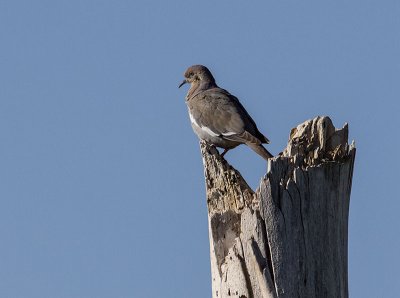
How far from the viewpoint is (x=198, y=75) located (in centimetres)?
1488

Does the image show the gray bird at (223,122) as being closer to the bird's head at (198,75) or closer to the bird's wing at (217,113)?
the bird's wing at (217,113)

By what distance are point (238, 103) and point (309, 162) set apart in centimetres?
562

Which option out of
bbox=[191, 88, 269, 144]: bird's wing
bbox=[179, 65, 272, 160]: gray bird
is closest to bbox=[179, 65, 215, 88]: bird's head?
bbox=[179, 65, 272, 160]: gray bird

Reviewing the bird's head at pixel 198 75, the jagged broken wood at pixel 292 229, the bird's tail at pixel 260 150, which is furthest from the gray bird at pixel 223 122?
the jagged broken wood at pixel 292 229

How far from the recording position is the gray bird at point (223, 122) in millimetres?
11859

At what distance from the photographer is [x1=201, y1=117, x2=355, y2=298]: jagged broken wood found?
686cm

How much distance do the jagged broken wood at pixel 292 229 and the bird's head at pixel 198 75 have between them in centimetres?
731

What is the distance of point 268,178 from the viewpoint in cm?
693

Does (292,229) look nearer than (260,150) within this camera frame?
Yes

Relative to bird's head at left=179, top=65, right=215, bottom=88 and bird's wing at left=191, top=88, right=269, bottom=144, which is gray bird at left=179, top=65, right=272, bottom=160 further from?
bird's head at left=179, top=65, right=215, bottom=88

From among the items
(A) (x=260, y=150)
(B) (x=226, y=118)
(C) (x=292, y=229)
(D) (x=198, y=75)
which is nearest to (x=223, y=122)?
(B) (x=226, y=118)

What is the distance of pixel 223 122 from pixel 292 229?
556cm

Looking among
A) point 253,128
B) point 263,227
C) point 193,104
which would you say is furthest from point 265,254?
point 193,104

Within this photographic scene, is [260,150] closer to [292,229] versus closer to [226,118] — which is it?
[226,118]
